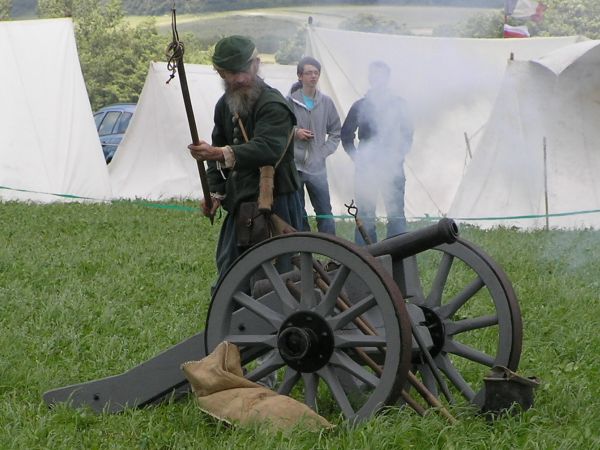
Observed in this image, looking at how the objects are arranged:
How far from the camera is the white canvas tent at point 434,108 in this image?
11117 millimetres

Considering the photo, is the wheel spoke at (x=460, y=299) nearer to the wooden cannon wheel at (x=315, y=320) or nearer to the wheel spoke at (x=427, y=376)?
the wheel spoke at (x=427, y=376)

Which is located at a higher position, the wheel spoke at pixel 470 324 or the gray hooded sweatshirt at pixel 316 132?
the wheel spoke at pixel 470 324

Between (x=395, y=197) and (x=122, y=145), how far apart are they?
758 centimetres

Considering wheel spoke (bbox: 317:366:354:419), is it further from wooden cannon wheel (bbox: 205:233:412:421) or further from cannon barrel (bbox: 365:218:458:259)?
cannon barrel (bbox: 365:218:458:259)

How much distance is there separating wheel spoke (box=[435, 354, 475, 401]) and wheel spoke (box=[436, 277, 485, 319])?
175mm

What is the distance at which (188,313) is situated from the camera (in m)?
6.22

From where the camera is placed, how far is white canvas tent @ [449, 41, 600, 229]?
9.86 metres

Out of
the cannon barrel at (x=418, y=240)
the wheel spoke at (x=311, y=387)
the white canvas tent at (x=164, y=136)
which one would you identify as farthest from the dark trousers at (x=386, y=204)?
the white canvas tent at (x=164, y=136)

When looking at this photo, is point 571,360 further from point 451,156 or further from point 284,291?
point 451,156

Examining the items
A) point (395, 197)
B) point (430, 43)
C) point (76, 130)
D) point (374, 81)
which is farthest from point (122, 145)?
point (374, 81)

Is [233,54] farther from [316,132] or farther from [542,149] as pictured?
[542,149]

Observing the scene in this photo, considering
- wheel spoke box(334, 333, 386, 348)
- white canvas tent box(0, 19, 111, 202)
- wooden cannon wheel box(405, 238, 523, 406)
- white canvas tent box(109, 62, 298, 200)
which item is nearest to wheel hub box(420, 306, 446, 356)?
wooden cannon wheel box(405, 238, 523, 406)

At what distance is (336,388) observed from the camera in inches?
154

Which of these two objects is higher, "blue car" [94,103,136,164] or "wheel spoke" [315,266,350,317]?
"wheel spoke" [315,266,350,317]
